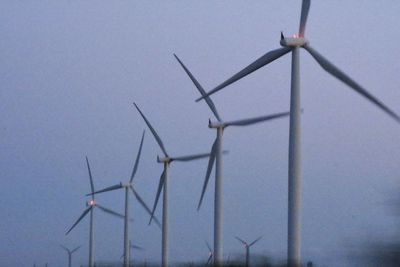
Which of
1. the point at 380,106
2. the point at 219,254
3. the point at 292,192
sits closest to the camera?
the point at 380,106

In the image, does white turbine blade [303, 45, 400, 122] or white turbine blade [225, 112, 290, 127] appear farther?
white turbine blade [225, 112, 290, 127]

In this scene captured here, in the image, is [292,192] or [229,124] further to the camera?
[229,124]

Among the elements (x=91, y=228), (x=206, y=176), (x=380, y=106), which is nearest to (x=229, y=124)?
(x=206, y=176)

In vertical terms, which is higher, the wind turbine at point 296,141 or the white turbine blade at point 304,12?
the white turbine blade at point 304,12

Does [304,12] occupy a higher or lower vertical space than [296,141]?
higher

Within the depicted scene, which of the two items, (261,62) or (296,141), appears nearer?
(296,141)

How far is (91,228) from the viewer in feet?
332

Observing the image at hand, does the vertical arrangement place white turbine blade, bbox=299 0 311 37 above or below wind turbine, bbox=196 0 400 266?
above

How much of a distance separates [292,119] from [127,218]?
42439 millimetres

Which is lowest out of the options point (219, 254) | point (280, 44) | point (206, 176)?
point (219, 254)

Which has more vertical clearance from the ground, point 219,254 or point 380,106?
point 380,106

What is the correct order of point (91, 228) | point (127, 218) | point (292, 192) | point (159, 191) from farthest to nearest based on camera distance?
point (91, 228)
point (127, 218)
point (159, 191)
point (292, 192)

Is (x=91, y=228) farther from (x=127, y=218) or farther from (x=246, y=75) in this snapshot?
(x=246, y=75)

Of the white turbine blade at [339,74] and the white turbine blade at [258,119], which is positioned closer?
the white turbine blade at [339,74]
